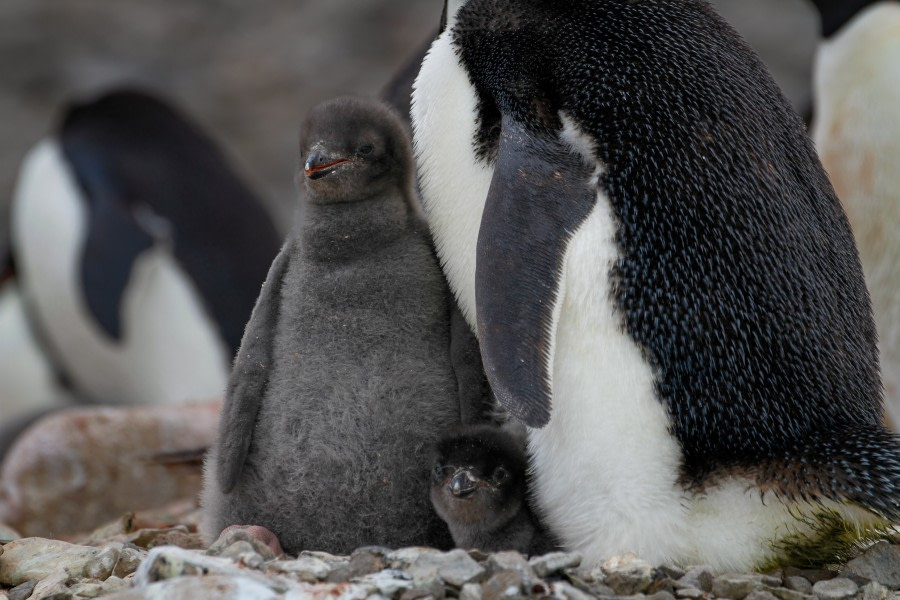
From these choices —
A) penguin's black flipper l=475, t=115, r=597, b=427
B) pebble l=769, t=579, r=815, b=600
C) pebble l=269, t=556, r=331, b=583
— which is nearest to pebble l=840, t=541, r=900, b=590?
pebble l=769, t=579, r=815, b=600

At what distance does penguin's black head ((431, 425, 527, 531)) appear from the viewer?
2.34m

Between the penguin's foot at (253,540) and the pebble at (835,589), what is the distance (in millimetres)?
939

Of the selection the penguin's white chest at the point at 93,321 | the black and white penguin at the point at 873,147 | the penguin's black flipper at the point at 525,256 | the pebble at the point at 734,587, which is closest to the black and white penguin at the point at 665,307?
the penguin's black flipper at the point at 525,256

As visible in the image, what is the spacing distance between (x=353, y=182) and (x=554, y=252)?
462mm

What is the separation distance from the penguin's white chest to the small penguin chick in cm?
401

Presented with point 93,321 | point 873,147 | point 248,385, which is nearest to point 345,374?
point 248,385

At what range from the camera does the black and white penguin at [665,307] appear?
90.1 inches

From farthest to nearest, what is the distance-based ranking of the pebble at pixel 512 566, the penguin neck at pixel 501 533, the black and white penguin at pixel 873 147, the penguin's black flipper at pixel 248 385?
the black and white penguin at pixel 873 147
the penguin's black flipper at pixel 248 385
the penguin neck at pixel 501 533
the pebble at pixel 512 566

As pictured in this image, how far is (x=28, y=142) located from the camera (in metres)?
11.5

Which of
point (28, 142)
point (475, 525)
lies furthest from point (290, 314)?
point (28, 142)

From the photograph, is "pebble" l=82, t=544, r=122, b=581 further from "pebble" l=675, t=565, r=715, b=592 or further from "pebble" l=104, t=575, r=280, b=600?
"pebble" l=675, t=565, r=715, b=592

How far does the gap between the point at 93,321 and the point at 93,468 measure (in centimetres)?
259

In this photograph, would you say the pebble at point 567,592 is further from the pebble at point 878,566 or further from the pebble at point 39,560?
the pebble at point 39,560

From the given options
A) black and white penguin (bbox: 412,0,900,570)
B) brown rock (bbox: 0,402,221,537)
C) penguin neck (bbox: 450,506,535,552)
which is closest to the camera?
black and white penguin (bbox: 412,0,900,570)
